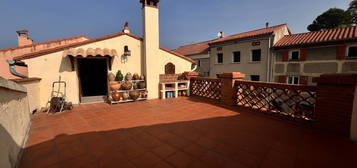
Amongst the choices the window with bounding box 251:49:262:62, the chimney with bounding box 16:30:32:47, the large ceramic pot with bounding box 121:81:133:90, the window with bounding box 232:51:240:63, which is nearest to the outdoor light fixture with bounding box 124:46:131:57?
the large ceramic pot with bounding box 121:81:133:90

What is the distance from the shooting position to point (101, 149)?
7.76ft

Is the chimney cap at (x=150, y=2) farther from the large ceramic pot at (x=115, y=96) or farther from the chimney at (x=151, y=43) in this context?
the large ceramic pot at (x=115, y=96)

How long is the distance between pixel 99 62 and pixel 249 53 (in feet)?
40.7

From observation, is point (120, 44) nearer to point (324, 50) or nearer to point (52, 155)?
point (52, 155)

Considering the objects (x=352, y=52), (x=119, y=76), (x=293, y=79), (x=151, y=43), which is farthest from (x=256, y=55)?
(x=119, y=76)

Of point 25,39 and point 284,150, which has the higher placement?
point 25,39

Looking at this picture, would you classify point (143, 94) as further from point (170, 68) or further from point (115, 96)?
point (170, 68)

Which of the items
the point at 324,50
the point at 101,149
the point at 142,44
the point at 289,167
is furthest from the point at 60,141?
the point at 324,50

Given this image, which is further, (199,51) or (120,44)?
(199,51)

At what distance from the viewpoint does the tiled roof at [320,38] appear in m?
9.27

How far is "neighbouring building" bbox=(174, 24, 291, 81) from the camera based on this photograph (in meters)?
12.0

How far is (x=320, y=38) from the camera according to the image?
1021 cm

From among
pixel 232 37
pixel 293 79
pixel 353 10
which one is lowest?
pixel 293 79

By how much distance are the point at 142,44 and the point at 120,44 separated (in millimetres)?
997
